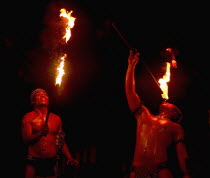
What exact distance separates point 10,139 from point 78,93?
2236mm

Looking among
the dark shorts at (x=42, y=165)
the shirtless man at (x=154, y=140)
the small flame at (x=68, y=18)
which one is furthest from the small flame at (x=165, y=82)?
the dark shorts at (x=42, y=165)

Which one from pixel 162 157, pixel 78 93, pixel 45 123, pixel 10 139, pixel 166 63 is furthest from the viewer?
pixel 78 93

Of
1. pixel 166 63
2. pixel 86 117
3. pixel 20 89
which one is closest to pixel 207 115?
pixel 166 63

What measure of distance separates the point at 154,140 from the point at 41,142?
7.48 ft

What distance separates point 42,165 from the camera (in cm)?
596

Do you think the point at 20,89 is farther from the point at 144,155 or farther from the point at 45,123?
the point at 144,155

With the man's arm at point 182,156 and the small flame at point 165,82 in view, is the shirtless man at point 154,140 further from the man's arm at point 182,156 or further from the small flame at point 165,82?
the small flame at point 165,82

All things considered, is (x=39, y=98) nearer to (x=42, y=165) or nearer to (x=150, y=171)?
(x=42, y=165)

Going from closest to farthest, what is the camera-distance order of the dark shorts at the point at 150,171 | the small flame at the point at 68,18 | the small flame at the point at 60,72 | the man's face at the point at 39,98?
the dark shorts at the point at 150,171, the man's face at the point at 39,98, the small flame at the point at 60,72, the small flame at the point at 68,18

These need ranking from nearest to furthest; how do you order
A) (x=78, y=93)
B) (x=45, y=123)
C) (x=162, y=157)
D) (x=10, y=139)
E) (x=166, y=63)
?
(x=162, y=157)
(x=45, y=123)
(x=10, y=139)
(x=166, y=63)
(x=78, y=93)

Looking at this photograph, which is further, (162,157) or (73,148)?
(73,148)

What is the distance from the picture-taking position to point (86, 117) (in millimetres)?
8320

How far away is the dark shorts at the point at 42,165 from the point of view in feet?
19.3

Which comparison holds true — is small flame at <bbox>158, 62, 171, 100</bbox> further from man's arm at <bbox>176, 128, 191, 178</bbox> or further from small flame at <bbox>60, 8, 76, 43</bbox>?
small flame at <bbox>60, 8, 76, 43</bbox>
